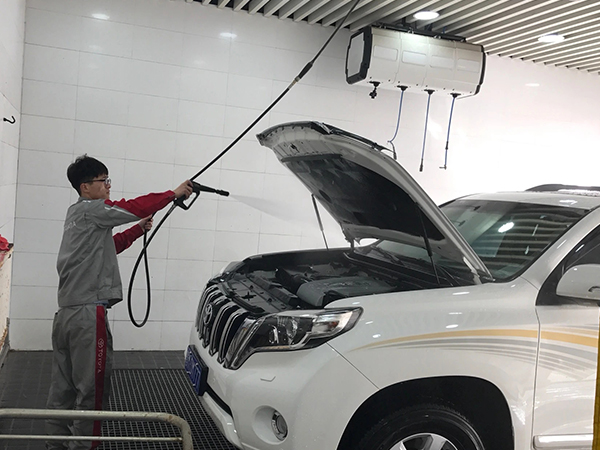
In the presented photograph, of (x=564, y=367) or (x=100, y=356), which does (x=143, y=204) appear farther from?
(x=564, y=367)

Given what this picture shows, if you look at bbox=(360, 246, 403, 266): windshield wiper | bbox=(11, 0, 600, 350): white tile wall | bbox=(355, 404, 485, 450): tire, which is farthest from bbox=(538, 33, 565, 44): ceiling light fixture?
bbox=(355, 404, 485, 450): tire

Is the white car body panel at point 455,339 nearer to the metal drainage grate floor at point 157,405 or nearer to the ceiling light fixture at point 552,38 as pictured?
the metal drainage grate floor at point 157,405

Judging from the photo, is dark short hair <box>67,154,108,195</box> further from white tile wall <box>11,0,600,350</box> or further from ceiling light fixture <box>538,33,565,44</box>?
ceiling light fixture <box>538,33,565,44</box>

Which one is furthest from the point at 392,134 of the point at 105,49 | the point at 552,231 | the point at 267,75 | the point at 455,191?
the point at 552,231

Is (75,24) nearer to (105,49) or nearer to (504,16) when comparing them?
(105,49)

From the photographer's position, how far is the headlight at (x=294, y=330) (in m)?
2.67

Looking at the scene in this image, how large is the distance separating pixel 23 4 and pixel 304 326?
416 cm

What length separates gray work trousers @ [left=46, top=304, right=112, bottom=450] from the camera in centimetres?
342

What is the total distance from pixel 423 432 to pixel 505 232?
130 cm

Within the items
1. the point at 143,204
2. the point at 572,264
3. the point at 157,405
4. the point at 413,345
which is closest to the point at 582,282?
the point at 572,264

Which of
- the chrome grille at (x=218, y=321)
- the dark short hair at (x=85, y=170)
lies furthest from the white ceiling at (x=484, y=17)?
the chrome grille at (x=218, y=321)

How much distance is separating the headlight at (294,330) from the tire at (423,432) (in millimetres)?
447

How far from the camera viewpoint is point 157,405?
4.45m

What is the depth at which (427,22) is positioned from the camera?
6.19 metres
